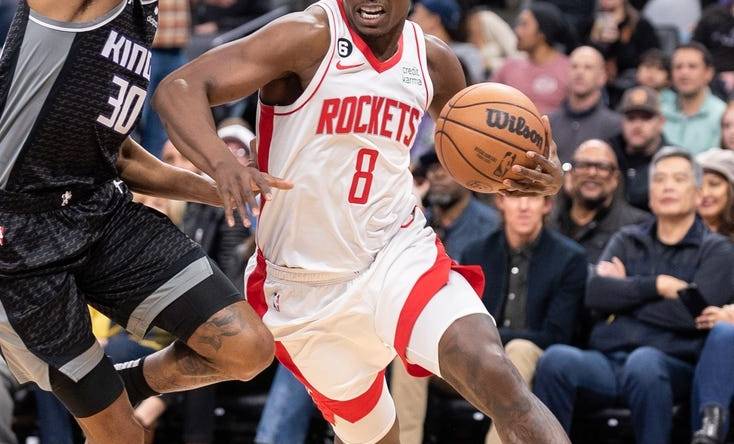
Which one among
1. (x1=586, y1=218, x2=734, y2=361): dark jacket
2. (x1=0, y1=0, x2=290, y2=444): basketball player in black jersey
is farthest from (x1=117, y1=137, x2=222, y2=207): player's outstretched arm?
(x1=586, y1=218, x2=734, y2=361): dark jacket

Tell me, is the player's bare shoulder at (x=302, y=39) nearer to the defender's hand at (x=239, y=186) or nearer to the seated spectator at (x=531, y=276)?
the defender's hand at (x=239, y=186)

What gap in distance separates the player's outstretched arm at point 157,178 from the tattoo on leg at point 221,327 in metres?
0.53

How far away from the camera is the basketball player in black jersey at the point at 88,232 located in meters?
4.32

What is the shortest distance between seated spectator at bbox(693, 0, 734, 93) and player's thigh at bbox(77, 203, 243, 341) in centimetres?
672

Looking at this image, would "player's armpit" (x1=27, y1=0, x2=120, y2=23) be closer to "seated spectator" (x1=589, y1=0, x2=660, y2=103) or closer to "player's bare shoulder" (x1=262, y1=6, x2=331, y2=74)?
"player's bare shoulder" (x1=262, y1=6, x2=331, y2=74)

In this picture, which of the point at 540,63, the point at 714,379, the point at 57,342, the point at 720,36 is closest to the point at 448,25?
the point at 540,63

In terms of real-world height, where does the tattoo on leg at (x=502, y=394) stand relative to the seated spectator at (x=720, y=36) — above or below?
below

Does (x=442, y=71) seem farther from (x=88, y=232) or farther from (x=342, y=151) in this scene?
(x=88, y=232)

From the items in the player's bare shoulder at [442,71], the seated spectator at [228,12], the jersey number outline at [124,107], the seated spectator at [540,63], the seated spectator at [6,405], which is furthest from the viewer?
the seated spectator at [228,12]

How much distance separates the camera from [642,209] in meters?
8.46

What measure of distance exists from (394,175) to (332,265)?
42cm

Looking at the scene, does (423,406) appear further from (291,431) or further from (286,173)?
(286,173)

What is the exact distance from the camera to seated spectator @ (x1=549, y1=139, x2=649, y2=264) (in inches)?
305

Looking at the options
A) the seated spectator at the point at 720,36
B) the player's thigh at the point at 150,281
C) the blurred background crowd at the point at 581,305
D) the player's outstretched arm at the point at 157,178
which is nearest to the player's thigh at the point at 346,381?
the player's thigh at the point at 150,281
